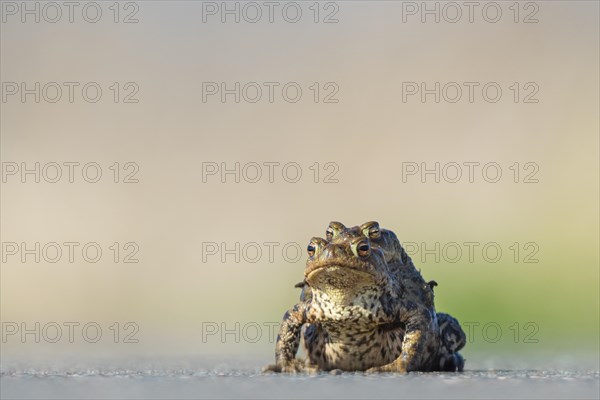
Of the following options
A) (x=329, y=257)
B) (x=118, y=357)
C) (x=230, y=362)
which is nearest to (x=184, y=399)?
(x=329, y=257)

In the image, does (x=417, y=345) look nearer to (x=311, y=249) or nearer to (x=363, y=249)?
(x=363, y=249)

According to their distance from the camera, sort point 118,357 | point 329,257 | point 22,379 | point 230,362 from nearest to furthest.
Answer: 1. point 22,379
2. point 329,257
3. point 230,362
4. point 118,357

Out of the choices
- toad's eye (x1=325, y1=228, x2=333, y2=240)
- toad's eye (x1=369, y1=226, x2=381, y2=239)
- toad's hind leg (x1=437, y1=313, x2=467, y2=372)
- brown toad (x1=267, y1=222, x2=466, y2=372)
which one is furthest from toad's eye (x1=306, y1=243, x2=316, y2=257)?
toad's hind leg (x1=437, y1=313, x2=467, y2=372)

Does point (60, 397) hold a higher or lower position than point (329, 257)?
lower

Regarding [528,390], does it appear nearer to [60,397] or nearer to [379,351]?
[60,397]

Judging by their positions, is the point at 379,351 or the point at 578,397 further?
the point at 379,351

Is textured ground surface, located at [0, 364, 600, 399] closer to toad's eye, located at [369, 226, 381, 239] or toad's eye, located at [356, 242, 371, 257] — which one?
toad's eye, located at [356, 242, 371, 257]

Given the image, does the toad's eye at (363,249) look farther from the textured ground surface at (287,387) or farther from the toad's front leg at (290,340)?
the textured ground surface at (287,387)

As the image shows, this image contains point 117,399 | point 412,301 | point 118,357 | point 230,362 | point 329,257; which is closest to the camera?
point 117,399
